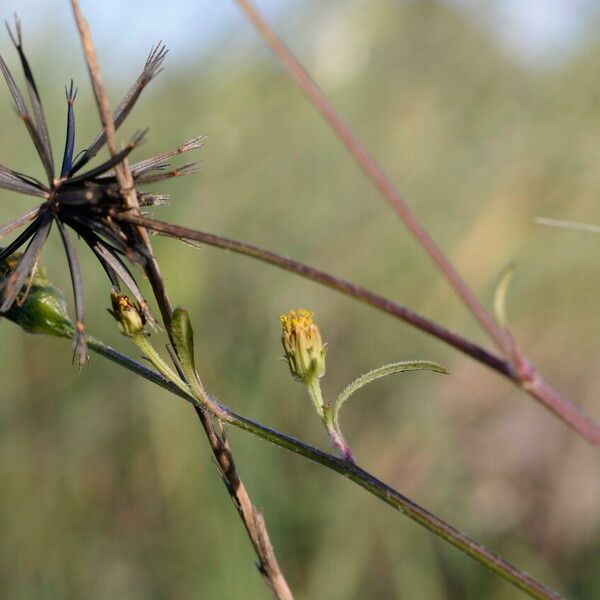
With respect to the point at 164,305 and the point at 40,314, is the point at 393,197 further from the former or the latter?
the point at 40,314

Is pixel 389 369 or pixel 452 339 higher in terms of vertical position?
pixel 389 369

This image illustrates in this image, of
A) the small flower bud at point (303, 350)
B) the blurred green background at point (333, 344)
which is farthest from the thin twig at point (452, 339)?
the blurred green background at point (333, 344)

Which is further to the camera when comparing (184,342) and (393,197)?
(184,342)

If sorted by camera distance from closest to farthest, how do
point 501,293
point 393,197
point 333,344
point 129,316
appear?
point 393,197
point 501,293
point 129,316
point 333,344

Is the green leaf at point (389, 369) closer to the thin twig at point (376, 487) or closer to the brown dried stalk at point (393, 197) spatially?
the thin twig at point (376, 487)

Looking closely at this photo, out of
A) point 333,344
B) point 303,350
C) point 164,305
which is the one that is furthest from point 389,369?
point 333,344

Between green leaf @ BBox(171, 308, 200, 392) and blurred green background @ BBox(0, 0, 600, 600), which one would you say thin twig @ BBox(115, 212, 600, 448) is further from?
blurred green background @ BBox(0, 0, 600, 600)

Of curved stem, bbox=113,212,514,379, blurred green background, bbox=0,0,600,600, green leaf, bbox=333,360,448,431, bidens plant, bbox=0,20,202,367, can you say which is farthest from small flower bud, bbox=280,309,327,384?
blurred green background, bbox=0,0,600,600

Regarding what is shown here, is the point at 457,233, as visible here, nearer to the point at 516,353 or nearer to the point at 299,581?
the point at 299,581
